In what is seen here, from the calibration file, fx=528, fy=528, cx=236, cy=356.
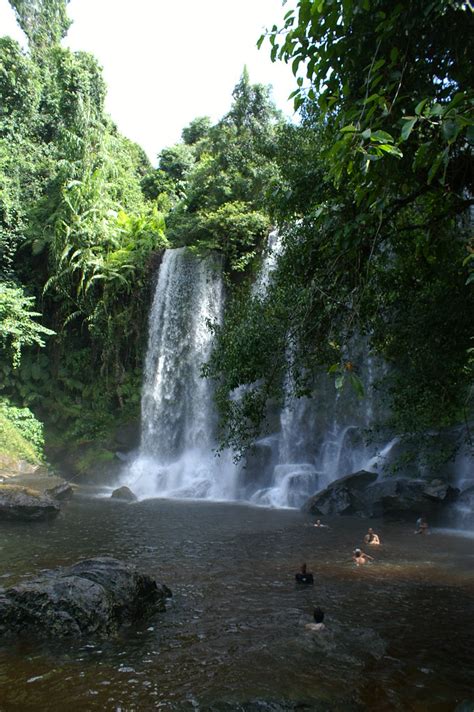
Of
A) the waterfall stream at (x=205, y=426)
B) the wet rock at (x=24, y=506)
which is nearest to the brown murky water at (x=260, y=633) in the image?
the wet rock at (x=24, y=506)

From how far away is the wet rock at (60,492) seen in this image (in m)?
16.2

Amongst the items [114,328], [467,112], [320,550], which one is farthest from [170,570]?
[114,328]

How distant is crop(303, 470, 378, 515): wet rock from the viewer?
602 inches

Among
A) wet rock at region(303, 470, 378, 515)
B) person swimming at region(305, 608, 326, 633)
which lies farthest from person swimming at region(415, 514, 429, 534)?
person swimming at region(305, 608, 326, 633)

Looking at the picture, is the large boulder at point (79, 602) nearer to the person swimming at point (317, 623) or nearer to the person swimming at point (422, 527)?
the person swimming at point (317, 623)

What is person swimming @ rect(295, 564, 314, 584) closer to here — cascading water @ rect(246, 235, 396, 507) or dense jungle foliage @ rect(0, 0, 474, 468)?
dense jungle foliage @ rect(0, 0, 474, 468)

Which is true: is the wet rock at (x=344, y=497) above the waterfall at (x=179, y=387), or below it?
below

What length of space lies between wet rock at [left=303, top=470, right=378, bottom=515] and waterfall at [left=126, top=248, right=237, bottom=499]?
4972mm

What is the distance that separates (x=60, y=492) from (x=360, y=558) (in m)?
10.1

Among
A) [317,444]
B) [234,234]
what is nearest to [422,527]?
[317,444]

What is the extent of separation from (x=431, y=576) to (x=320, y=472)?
8.85 meters

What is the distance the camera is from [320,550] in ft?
36.4

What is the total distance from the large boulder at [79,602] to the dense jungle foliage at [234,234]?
245 centimetres

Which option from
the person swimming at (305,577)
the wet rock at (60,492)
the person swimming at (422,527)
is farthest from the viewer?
the wet rock at (60,492)
